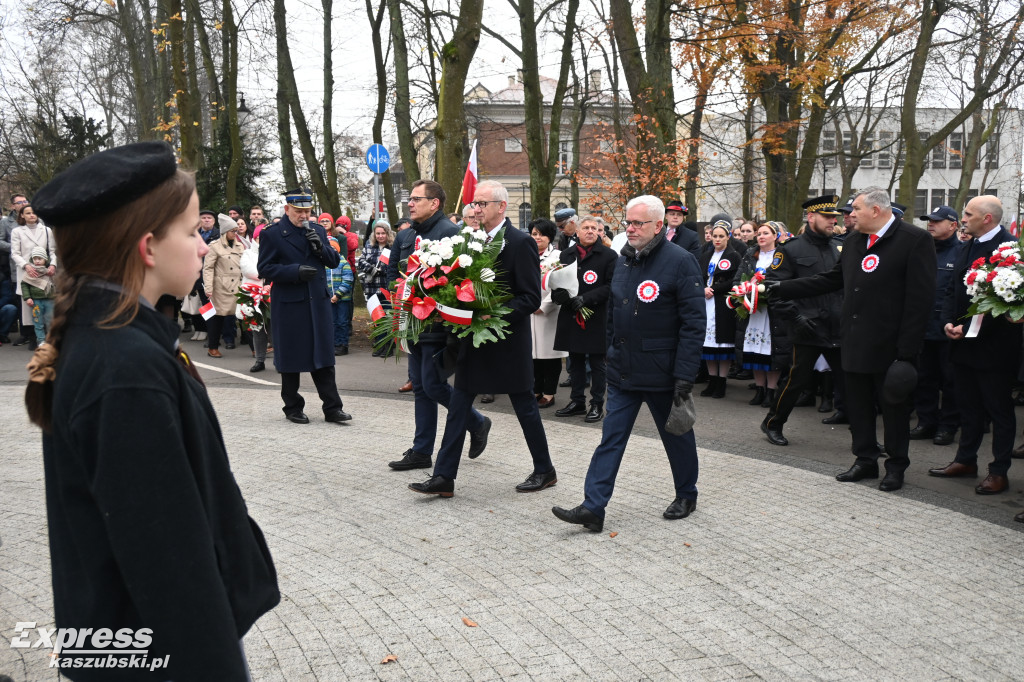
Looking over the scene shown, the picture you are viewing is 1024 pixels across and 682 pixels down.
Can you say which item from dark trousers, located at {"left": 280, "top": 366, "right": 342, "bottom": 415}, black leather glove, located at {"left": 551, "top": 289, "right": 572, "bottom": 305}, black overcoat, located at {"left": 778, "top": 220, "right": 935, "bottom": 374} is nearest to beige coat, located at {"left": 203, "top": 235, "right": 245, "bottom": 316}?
dark trousers, located at {"left": 280, "top": 366, "right": 342, "bottom": 415}

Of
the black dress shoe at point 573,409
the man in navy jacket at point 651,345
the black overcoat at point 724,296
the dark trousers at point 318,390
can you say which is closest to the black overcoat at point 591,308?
the black dress shoe at point 573,409

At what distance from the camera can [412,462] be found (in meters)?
7.46

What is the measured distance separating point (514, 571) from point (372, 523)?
132 centimetres

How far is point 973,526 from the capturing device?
5.96 m

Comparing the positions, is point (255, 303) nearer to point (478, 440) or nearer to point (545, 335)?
point (545, 335)

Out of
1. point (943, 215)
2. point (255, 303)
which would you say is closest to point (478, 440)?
point (943, 215)

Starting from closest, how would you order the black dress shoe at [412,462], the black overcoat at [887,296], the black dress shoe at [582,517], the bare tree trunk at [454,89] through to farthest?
→ the black dress shoe at [582,517] → the black overcoat at [887,296] → the black dress shoe at [412,462] → the bare tree trunk at [454,89]

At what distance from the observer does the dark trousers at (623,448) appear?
5.84m

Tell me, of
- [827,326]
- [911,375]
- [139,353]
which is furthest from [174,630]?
[827,326]

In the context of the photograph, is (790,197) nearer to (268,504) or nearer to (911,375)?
(911,375)

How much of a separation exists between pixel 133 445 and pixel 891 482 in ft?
20.7

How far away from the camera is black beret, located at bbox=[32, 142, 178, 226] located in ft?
5.85

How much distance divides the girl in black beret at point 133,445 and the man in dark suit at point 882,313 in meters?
5.93

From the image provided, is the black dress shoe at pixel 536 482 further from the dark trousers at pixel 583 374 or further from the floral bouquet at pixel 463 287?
the dark trousers at pixel 583 374
